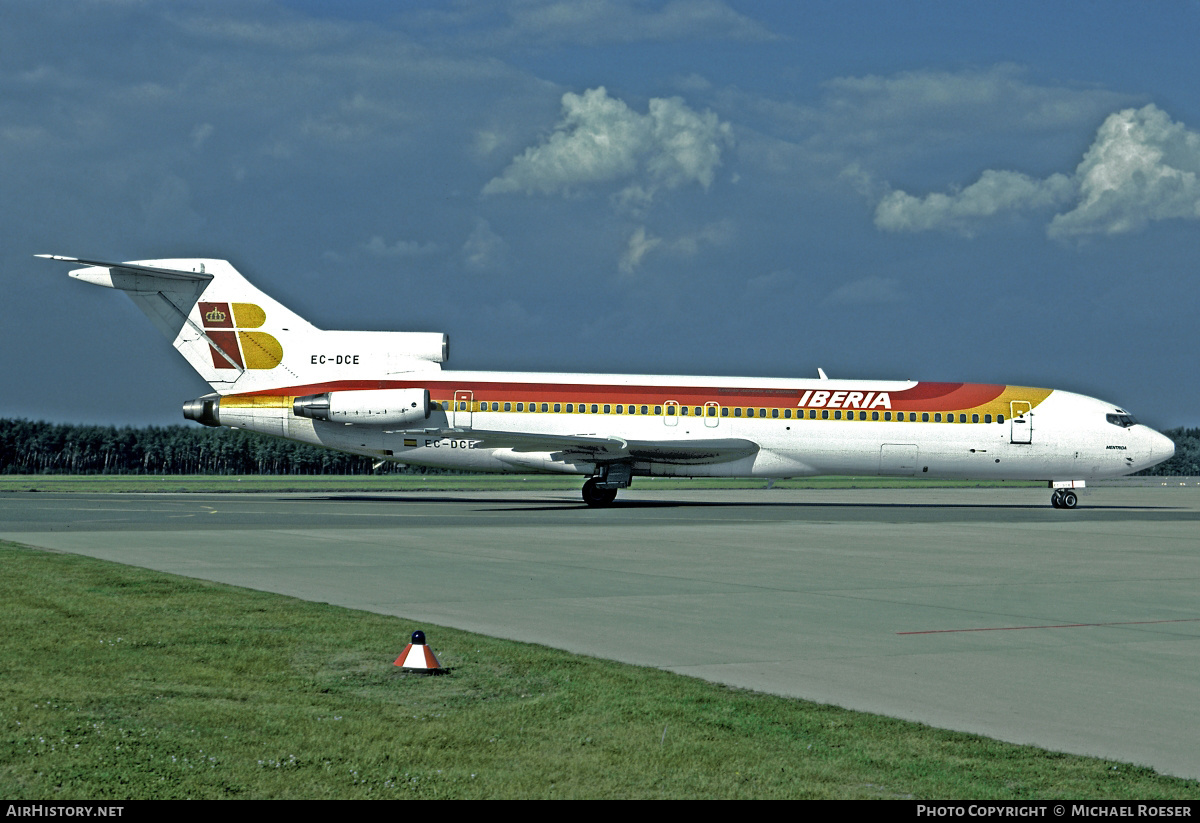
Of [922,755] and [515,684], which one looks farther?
[515,684]

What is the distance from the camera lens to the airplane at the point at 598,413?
121 ft

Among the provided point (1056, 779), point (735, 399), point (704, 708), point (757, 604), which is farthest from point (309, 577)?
point (735, 399)

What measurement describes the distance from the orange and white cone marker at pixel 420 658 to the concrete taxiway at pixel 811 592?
1.79m

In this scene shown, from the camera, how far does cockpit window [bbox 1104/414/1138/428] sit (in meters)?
37.9

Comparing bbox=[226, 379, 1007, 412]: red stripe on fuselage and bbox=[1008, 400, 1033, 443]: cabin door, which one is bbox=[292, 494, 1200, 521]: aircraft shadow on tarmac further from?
bbox=[226, 379, 1007, 412]: red stripe on fuselage

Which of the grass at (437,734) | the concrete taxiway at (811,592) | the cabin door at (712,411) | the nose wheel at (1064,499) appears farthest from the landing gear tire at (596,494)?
the grass at (437,734)

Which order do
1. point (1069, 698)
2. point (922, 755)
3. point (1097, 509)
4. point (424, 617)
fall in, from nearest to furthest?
point (922, 755) → point (1069, 698) → point (424, 617) → point (1097, 509)

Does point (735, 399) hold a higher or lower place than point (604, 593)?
higher

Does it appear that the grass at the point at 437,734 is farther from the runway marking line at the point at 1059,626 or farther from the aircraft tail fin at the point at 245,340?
the aircraft tail fin at the point at 245,340

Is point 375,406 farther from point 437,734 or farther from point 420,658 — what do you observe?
point 437,734

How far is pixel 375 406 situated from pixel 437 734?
2990 centimetres
